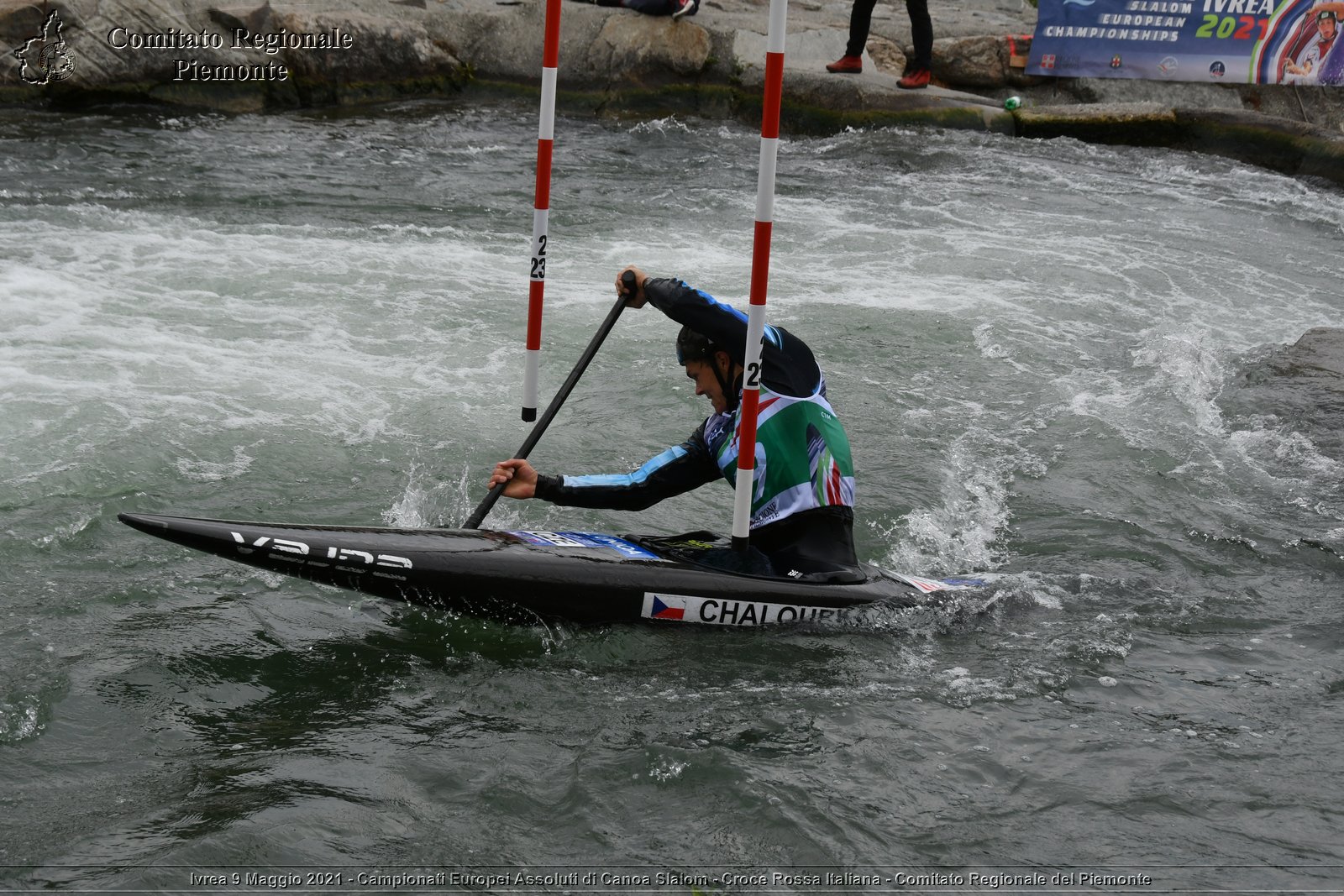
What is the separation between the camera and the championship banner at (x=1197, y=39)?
1245 centimetres

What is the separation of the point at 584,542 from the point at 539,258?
115 cm

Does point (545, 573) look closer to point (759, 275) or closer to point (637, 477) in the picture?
point (637, 477)

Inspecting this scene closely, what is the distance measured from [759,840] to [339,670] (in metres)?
1.37

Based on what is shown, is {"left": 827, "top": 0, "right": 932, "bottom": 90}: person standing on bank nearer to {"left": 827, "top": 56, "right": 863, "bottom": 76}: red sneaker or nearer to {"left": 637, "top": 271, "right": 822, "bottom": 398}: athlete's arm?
{"left": 827, "top": 56, "right": 863, "bottom": 76}: red sneaker

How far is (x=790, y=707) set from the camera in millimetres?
3541

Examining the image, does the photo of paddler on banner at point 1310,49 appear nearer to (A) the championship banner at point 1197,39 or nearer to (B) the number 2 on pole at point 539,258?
(A) the championship banner at point 1197,39

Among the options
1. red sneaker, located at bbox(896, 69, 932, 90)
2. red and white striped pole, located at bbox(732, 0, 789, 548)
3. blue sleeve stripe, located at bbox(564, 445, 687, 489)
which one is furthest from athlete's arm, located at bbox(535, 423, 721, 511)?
red sneaker, located at bbox(896, 69, 932, 90)

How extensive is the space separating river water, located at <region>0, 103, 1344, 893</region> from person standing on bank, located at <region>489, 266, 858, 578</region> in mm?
313

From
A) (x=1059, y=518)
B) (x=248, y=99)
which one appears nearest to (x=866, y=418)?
(x=1059, y=518)

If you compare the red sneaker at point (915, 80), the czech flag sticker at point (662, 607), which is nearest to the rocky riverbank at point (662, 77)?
the red sneaker at point (915, 80)

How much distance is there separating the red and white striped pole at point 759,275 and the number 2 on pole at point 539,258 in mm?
1079

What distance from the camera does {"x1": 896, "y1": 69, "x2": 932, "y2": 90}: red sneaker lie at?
12203 millimetres

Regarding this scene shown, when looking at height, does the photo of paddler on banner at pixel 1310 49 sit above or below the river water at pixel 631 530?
above

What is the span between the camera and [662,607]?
3785 millimetres
